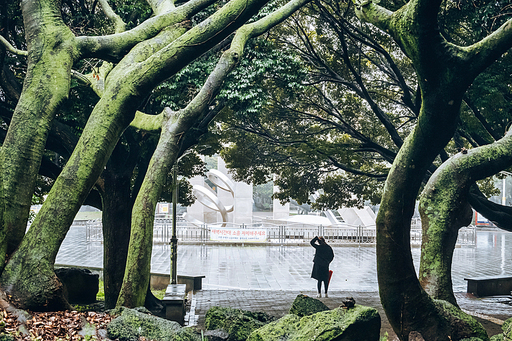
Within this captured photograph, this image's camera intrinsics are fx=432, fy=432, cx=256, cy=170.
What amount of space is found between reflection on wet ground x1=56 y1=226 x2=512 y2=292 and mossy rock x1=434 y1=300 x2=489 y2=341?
7791 mm

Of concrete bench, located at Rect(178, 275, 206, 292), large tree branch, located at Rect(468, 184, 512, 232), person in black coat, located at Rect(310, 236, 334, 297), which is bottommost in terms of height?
concrete bench, located at Rect(178, 275, 206, 292)

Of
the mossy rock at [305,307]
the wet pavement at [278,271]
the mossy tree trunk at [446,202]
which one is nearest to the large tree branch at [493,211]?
the wet pavement at [278,271]

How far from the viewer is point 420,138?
4.93 metres

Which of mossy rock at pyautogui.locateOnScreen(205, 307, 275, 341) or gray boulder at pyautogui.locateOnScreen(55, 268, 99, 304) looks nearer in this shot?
mossy rock at pyautogui.locateOnScreen(205, 307, 275, 341)

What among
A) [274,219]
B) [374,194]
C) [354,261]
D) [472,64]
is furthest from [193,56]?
[274,219]

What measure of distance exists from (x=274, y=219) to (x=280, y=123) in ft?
70.4

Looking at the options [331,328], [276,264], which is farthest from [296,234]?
[331,328]

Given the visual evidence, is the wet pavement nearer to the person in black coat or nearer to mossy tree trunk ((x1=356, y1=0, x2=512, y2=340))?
the person in black coat

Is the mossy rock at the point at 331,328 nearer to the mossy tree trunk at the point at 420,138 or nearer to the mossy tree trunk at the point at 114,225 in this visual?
the mossy tree trunk at the point at 420,138

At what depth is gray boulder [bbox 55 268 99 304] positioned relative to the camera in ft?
34.3

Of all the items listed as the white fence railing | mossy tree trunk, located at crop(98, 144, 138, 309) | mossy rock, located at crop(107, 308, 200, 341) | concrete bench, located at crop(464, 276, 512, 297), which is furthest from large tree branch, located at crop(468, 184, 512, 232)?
the white fence railing

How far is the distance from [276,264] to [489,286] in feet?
25.4

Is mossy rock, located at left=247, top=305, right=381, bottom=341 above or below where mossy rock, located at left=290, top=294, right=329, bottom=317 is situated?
above

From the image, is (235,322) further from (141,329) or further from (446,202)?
(446,202)
